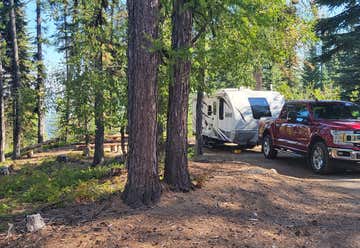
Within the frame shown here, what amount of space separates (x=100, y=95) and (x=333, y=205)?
7.97 metres

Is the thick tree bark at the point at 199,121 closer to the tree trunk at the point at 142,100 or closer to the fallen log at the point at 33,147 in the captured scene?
the tree trunk at the point at 142,100

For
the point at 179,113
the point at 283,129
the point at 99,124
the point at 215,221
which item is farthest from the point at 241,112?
the point at 215,221

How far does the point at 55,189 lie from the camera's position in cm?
915

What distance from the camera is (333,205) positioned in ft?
21.7

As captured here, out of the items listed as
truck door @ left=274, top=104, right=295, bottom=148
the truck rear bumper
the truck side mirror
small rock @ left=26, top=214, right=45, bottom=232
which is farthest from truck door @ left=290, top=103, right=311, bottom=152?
small rock @ left=26, top=214, right=45, bottom=232

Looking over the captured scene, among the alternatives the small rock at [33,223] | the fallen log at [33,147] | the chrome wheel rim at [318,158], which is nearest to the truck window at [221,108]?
the chrome wheel rim at [318,158]

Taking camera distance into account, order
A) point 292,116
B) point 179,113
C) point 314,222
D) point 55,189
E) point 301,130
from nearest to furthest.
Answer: point 314,222 → point 179,113 → point 55,189 → point 301,130 → point 292,116

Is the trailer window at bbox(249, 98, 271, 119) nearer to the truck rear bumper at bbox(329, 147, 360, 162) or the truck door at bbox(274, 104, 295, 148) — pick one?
the truck door at bbox(274, 104, 295, 148)

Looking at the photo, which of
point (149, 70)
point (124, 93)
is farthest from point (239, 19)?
point (124, 93)

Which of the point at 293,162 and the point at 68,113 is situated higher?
the point at 68,113

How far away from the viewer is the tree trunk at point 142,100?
566cm

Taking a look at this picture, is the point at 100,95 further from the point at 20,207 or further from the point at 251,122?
the point at 251,122

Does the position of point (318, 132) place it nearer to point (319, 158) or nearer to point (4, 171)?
point (319, 158)

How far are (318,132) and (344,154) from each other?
930 millimetres
